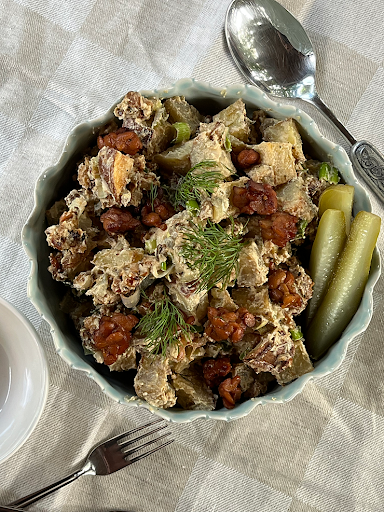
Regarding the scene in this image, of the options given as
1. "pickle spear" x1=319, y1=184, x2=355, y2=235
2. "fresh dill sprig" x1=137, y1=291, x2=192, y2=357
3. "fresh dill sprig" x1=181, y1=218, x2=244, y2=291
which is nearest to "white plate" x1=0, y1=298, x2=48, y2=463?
"fresh dill sprig" x1=137, y1=291, x2=192, y2=357

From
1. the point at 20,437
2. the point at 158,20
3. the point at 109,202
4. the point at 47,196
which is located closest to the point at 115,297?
the point at 109,202

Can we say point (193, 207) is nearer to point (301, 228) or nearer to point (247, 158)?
point (247, 158)

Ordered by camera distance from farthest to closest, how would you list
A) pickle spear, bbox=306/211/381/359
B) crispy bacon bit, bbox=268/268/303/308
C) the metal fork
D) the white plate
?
1. the metal fork
2. the white plate
3. pickle spear, bbox=306/211/381/359
4. crispy bacon bit, bbox=268/268/303/308

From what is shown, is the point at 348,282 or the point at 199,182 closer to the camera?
the point at 199,182

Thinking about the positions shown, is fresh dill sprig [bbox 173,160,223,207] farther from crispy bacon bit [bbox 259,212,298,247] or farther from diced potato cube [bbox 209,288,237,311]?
diced potato cube [bbox 209,288,237,311]

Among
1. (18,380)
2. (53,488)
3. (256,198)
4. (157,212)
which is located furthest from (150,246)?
(53,488)

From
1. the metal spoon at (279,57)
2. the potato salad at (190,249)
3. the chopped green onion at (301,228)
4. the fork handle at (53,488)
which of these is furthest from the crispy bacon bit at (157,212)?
the fork handle at (53,488)
